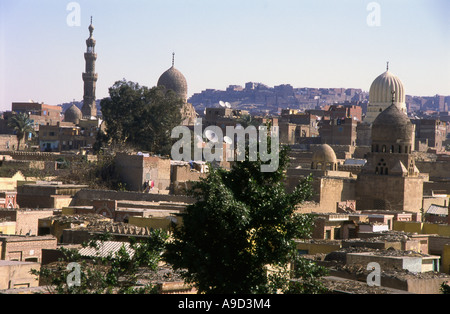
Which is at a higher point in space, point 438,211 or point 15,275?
point 438,211

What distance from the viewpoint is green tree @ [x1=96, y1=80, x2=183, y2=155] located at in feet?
150

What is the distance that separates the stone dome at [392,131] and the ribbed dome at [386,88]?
23407 mm

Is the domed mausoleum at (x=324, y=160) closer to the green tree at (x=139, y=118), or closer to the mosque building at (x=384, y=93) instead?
the green tree at (x=139, y=118)

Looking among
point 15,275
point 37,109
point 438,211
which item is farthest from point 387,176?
point 37,109

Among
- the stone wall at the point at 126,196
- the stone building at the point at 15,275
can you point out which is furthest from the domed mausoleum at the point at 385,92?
the stone building at the point at 15,275

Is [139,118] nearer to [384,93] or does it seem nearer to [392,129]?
[392,129]

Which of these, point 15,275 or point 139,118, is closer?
point 15,275

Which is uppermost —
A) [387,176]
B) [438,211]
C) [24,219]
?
[387,176]

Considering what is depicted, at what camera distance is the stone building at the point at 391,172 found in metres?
36.5

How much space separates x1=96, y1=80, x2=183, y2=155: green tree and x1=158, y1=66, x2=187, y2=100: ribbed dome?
22.3m

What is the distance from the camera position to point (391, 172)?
122ft

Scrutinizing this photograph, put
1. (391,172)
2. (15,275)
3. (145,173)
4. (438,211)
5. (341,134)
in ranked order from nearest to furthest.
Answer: (15,275) → (438,211) → (145,173) → (391,172) → (341,134)

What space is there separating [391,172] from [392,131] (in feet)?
6.25
